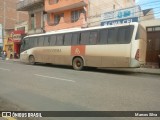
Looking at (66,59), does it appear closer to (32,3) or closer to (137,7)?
(137,7)

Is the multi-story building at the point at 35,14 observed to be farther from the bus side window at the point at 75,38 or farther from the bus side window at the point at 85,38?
the bus side window at the point at 85,38

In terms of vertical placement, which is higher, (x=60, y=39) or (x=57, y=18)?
(x=57, y=18)

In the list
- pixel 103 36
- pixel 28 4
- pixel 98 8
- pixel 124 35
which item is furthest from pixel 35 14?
pixel 124 35

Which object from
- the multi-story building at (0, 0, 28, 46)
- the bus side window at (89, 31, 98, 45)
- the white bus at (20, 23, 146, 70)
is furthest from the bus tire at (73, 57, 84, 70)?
the multi-story building at (0, 0, 28, 46)

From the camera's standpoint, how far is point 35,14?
3600 cm

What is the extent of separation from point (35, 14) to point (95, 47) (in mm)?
21820

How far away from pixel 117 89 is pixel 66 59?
9.49 metres

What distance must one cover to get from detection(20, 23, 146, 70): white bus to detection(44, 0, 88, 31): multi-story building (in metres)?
7.76

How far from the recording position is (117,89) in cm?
945

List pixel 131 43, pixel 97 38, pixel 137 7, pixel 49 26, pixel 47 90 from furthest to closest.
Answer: pixel 49 26
pixel 137 7
pixel 97 38
pixel 131 43
pixel 47 90

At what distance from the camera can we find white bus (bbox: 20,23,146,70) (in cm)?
1453

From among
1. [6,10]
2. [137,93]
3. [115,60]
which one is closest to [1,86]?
[137,93]

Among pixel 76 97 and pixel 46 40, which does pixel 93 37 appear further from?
pixel 76 97

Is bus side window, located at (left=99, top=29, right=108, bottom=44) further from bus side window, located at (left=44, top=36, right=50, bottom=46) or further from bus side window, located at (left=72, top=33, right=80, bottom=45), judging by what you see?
bus side window, located at (left=44, top=36, right=50, bottom=46)
